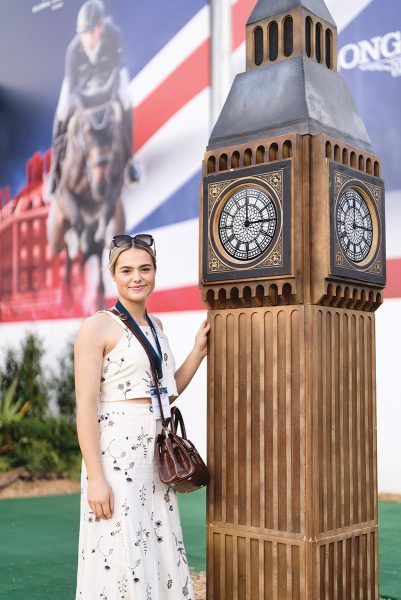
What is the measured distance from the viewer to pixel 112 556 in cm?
271

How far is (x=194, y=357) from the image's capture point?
3107mm

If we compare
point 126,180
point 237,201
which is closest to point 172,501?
point 237,201

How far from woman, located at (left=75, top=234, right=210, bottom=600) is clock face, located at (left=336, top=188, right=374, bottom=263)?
726 mm

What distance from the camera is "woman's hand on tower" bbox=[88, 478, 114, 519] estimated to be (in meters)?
2.69

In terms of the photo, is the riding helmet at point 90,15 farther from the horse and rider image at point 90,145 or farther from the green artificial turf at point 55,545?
the green artificial turf at point 55,545

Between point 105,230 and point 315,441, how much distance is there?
575 centimetres

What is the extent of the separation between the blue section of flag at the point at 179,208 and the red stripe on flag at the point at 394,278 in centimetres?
201

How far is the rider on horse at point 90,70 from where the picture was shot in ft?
26.3

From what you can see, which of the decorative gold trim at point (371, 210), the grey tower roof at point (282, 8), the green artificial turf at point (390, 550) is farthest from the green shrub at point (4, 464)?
the grey tower roof at point (282, 8)

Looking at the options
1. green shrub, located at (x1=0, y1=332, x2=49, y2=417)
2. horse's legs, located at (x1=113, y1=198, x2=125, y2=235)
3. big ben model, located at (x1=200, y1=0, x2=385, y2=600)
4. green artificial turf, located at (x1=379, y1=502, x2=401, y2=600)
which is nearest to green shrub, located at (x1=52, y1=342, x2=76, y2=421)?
green shrub, located at (x1=0, y1=332, x2=49, y2=417)

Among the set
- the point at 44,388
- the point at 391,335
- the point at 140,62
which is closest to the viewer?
the point at 391,335

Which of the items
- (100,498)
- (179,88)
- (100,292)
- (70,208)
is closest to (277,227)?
(100,498)

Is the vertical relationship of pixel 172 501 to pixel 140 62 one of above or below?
below

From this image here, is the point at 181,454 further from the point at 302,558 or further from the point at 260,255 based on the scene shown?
the point at 260,255
